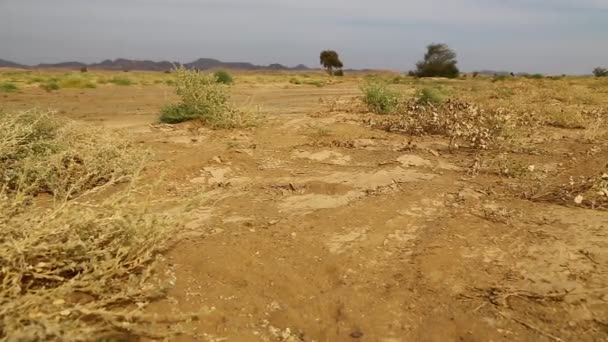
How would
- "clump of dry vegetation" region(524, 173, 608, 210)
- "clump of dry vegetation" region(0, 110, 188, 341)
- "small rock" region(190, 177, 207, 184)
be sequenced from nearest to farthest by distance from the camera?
"clump of dry vegetation" region(0, 110, 188, 341) → "clump of dry vegetation" region(524, 173, 608, 210) → "small rock" region(190, 177, 207, 184)

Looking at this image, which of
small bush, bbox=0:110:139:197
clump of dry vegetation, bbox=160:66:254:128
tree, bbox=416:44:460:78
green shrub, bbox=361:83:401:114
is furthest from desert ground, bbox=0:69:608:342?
tree, bbox=416:44:460:78

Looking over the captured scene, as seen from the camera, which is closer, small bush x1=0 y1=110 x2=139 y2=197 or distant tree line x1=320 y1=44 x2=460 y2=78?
small bush x1=0 y1=110 x2=139 y2=197

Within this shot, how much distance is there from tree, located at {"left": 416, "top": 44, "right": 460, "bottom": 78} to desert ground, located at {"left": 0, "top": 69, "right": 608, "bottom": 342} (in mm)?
33506

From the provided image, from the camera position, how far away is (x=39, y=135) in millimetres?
5383

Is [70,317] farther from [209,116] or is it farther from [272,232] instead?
[209,116]

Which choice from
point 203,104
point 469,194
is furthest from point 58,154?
point 469,194

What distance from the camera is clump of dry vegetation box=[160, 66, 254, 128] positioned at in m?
7.70

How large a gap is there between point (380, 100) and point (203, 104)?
3622 millimetres

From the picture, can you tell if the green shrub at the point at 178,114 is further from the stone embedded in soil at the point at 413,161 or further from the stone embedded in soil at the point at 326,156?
the stone embedded in soil at the point at 413,161

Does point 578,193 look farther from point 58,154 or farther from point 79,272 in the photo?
point 58,154

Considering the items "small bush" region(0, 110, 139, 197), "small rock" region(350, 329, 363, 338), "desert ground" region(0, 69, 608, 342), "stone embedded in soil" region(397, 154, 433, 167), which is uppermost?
"small bush" region(0, 110, 139, 197)

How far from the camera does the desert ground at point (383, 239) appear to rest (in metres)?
2.89

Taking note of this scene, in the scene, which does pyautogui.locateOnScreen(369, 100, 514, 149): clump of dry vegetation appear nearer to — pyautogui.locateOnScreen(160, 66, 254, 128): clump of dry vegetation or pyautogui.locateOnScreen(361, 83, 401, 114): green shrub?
pyautogui.locateOnScreen(361, 83, 401, 114): green shrub

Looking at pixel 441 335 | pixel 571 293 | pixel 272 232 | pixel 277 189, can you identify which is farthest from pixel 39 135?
pixel 571 293
